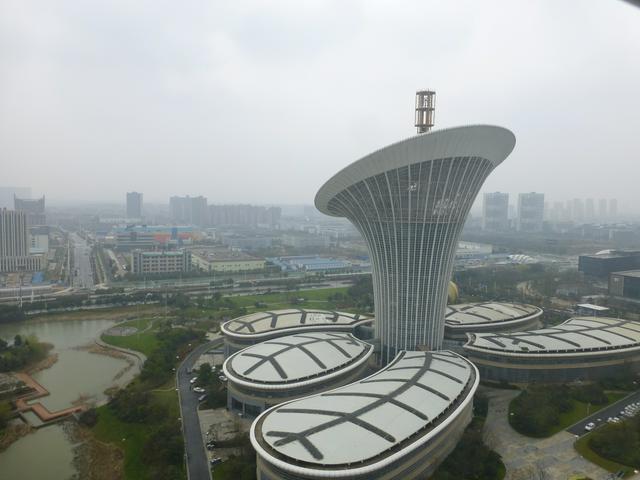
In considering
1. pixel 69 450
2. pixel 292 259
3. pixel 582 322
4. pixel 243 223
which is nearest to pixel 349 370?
pixel 69 450

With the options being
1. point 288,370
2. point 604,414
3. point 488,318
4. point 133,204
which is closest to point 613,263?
point 488,318

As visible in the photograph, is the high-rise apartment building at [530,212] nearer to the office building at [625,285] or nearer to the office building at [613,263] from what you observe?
the office building at [613,263]

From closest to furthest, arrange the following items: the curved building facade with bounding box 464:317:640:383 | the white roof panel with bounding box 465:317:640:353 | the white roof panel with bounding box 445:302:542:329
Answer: the curved building facade with bounding box 464:317:640:383, the white roof panel with bounding box 465:317:640:353, the white roof panel with bounding box 445:302:542:329

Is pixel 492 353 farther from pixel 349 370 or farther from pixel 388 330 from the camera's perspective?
pixel 349 370

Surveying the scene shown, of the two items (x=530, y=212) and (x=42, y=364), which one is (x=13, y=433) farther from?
(x=530, y=212)

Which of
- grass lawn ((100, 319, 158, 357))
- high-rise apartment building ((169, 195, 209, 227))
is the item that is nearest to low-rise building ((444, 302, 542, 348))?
grass lawn ((100, 319, 158, 357))

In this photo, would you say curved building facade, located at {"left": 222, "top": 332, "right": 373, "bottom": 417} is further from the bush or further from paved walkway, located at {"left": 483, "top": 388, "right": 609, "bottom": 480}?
the bush
